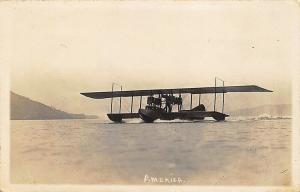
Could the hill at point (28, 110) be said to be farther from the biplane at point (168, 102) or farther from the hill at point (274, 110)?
the hill at point (274, 110)

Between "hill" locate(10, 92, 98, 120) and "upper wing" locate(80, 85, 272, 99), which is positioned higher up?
"upper wing" locate(80, 85, 272, 99)

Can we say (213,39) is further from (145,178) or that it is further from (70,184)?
(70,184)

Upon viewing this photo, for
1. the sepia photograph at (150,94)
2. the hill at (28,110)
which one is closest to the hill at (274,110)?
the sepia photograph at (150,94)

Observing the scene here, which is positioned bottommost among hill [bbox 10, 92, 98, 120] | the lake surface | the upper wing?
the lake surface

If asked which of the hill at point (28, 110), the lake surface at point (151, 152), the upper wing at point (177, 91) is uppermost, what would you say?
the upper wing at point (177, 91)

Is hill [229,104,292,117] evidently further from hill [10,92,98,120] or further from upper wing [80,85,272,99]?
hill [10,92,98,120]

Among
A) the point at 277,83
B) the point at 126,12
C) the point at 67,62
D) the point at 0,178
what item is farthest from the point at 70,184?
the point at 277,83

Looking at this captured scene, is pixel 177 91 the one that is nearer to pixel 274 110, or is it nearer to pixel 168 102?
pixel 168 102

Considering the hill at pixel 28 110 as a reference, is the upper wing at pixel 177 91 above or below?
above

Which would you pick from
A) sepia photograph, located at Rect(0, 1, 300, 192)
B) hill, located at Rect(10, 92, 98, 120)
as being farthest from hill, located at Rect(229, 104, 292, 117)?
hill, located at Rect(10, 92, 98, 120)
